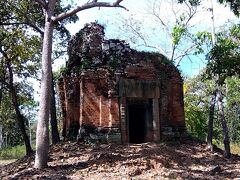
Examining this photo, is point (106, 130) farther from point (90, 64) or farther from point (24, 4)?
point (24, 4)

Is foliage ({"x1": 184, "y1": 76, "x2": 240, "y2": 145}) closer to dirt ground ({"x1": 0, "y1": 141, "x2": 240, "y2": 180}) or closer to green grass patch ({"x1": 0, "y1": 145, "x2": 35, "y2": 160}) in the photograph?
dirt ground ({"x1": 0, "y1": 141, "x2": 240, "y2": 180})

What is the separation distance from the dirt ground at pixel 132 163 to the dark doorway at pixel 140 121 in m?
1.27

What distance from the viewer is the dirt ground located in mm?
9461

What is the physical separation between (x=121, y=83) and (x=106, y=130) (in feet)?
5.78

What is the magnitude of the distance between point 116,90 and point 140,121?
2.87 metres

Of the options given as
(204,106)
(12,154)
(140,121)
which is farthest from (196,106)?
(12,154)

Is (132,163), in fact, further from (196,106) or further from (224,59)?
(196,106)

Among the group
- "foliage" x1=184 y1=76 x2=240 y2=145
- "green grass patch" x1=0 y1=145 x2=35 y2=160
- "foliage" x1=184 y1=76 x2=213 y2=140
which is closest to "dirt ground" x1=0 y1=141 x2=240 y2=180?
"foliage" x1=184 y1=76 x2=240 y2=145

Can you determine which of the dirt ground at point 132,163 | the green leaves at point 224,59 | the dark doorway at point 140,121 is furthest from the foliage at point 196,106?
the green leaves at point 224,59

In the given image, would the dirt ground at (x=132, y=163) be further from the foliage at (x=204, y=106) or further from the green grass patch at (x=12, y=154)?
the green grass patch at (x=12, y=154)

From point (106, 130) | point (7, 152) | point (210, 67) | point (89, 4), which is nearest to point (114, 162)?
point (106, 130)

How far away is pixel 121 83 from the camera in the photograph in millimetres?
13398

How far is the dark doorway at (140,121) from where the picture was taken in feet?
45.8

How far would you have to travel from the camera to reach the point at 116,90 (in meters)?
13.3
